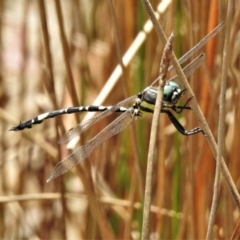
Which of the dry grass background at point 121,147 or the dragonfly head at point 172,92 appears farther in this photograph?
the dry grass background at point 121,147

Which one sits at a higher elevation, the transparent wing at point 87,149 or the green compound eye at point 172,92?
the green compound eye at point 172,92

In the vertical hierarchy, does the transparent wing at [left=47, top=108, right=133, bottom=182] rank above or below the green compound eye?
below

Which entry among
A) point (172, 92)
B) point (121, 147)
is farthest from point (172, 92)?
point (121, 147)

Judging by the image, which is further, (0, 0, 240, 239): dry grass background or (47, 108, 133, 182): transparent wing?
(0, 0, 240, 239): dry grass background

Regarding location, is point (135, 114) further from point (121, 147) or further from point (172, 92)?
point (121, 147)

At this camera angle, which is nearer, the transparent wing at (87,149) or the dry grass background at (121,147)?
the transparent wing at (87,149)

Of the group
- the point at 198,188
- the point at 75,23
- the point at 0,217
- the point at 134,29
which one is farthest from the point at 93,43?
the point at 198,188

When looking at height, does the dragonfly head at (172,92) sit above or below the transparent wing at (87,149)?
above
